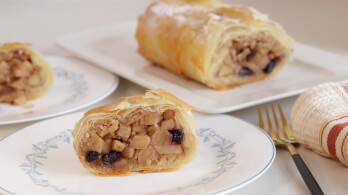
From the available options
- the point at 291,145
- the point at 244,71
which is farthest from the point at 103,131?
the point at 244,71

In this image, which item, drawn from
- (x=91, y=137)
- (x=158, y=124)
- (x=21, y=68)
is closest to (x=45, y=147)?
(x=91, y=137)

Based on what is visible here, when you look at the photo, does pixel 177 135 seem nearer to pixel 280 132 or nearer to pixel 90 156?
pixel 90 156

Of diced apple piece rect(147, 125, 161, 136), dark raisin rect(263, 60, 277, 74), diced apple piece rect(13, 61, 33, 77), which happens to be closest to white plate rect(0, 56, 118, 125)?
diced apple piece rect(13, 61, 33, 77)

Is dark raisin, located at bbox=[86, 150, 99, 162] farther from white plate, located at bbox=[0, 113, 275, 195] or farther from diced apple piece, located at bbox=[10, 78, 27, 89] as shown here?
diced apple piece, located at bbox=[10, 78, 27, 89]

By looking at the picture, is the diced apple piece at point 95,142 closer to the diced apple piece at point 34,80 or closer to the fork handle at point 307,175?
the fork handle at point 307,175

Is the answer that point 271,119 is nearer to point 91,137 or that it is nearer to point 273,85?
point 273,85

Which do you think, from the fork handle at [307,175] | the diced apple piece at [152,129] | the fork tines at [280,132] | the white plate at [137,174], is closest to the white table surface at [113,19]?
the fork tines at [280,132]
